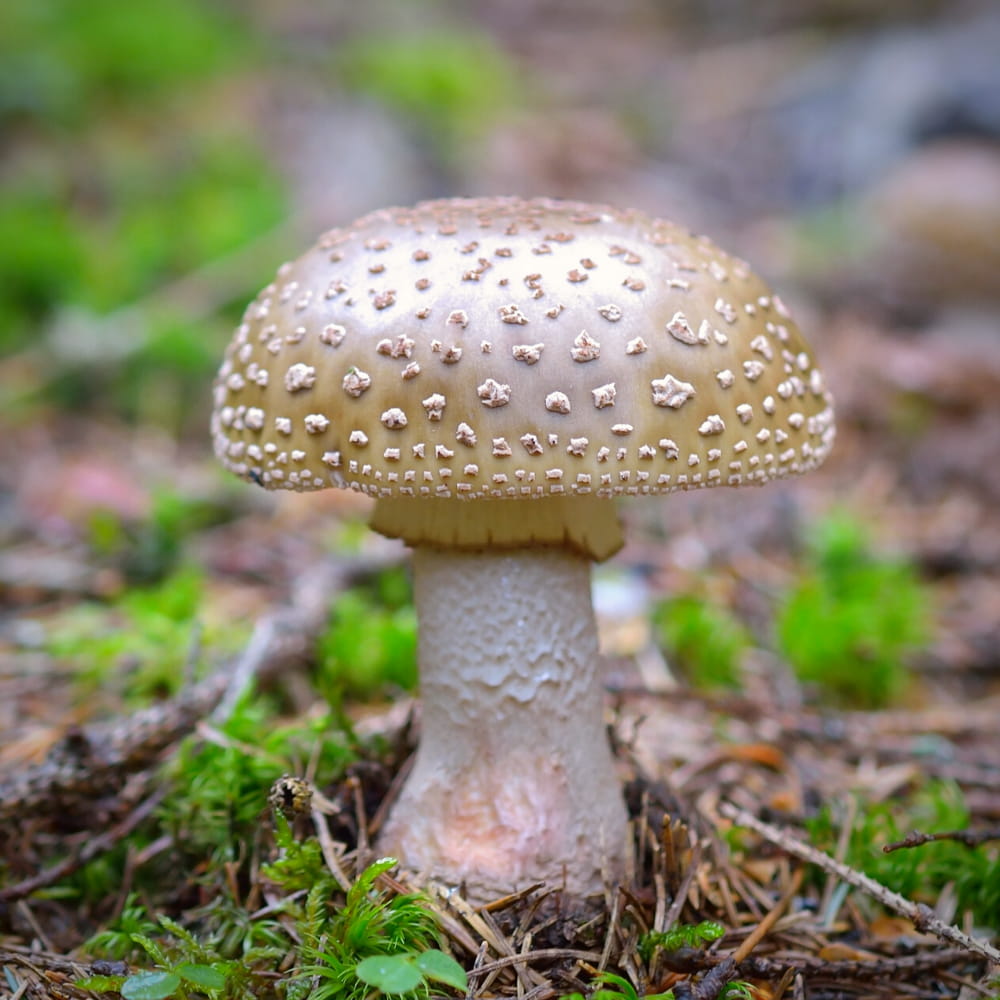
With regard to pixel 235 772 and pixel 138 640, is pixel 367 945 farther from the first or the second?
pixel 138 640

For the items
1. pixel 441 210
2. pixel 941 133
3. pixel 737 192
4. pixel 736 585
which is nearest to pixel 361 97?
pixel 737 192

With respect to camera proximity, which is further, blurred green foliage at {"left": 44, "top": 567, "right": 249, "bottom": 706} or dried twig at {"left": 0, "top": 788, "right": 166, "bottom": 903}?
blurred green foliage at {"left": 44, "top": 567, "right": 249, "bottom": 706}

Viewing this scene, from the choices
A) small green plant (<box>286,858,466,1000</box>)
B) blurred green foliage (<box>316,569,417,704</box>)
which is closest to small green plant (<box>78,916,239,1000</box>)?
small green plant (<box>286,858,466,1000</box>)

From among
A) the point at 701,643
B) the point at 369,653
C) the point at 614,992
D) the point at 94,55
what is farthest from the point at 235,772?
the point at 94,55

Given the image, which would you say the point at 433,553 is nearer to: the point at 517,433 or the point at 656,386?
the point at 517,433

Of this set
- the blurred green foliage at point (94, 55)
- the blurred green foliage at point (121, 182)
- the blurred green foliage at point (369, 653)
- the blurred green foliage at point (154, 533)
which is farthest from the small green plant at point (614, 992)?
the blurred green foliage at point (94, 55)

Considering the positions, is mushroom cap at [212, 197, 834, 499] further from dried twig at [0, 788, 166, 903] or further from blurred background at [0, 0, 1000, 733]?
blurred background at [0, 0, 1000, 733]
